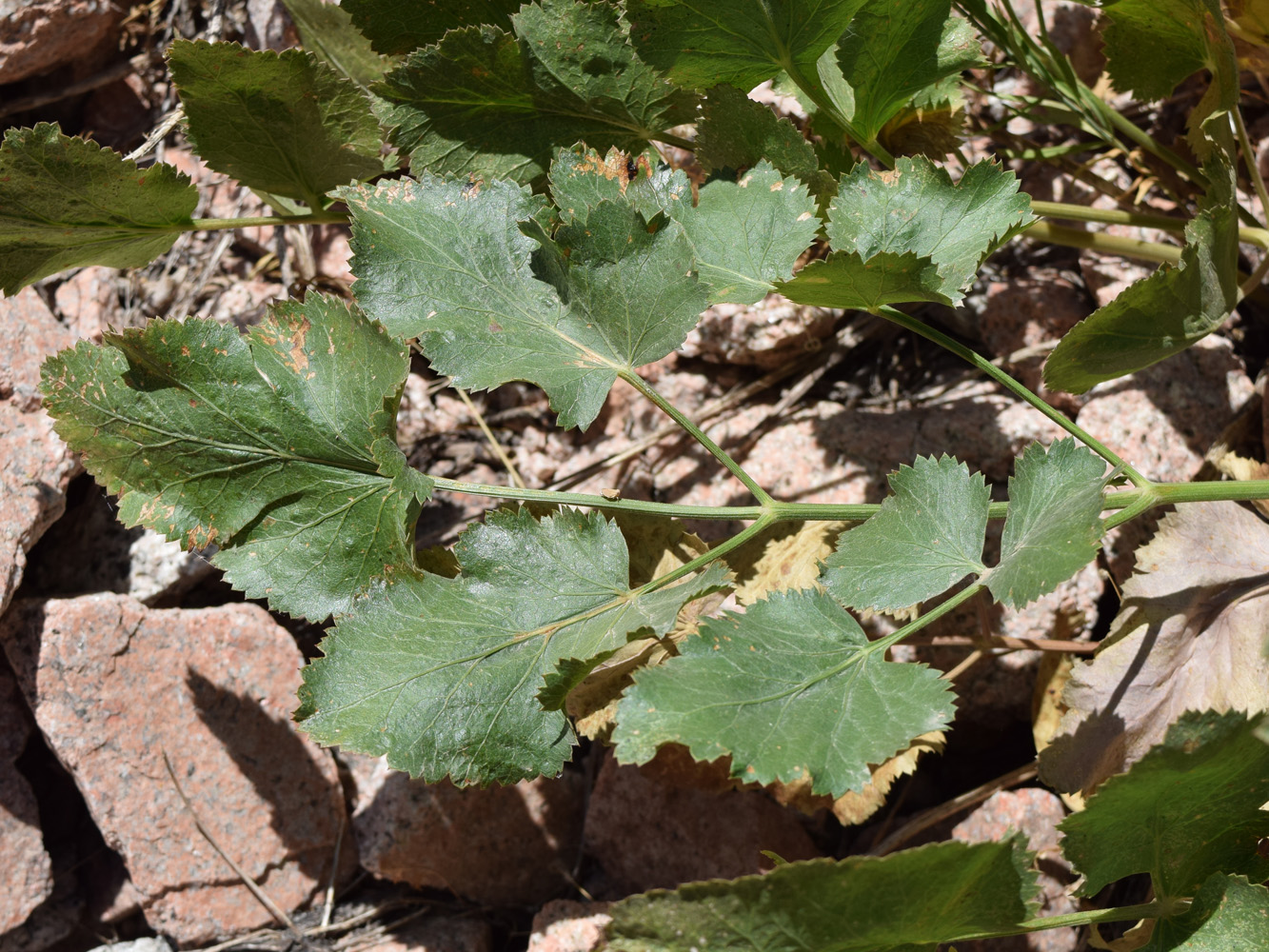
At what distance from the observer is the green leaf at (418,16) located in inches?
63.3

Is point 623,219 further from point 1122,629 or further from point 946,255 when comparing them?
point 1122,629

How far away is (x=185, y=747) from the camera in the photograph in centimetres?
194

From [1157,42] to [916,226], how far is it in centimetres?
63

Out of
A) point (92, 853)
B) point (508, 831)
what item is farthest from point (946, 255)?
point (92, 853)

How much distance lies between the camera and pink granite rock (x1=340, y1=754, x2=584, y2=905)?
1.90m

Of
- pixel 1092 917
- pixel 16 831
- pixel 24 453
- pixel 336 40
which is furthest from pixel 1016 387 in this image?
pixel 16 831

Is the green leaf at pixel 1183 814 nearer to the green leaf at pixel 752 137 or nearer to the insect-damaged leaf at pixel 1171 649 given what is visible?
the insect-damaged leaf at pixel 1171 649

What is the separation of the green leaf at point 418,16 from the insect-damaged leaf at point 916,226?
66cm

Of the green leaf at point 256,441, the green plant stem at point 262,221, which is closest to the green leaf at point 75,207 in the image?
the green plant stem at point 262,221

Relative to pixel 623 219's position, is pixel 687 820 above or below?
below

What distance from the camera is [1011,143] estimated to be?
2102 millimetres

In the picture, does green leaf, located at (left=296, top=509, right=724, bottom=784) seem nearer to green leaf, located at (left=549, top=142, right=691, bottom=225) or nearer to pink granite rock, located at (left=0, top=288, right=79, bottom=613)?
green leaf, located at (left=549, top=142, right=691, bottom=225)

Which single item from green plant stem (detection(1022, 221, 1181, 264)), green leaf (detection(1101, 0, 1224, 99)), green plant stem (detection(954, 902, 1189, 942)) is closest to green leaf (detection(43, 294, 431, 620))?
green plant stem (detection(954, 902, 1189, 942))

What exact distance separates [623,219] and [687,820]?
113 centimetres
